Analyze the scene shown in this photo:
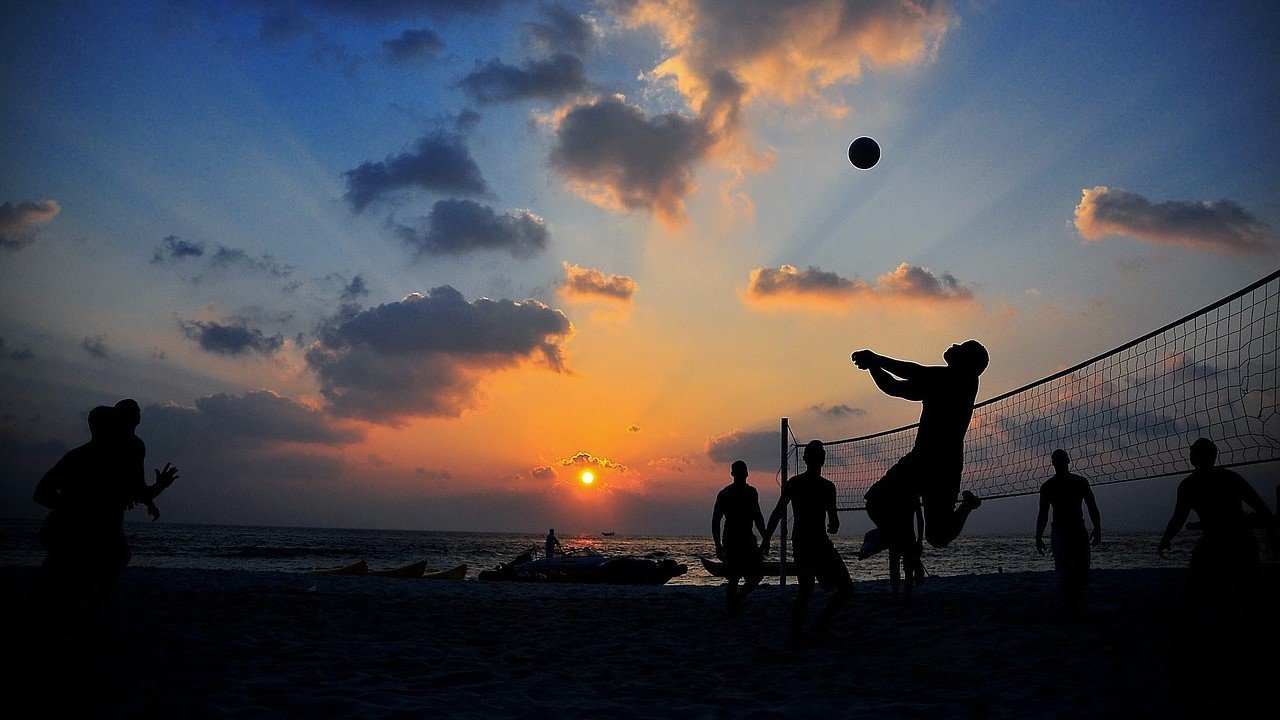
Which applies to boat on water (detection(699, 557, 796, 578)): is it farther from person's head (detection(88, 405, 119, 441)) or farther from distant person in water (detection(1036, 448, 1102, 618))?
person's head (detection(88, 405, 119, 441))

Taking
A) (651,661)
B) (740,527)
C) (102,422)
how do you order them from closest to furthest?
(102,422) → (651,661) → (740,527)

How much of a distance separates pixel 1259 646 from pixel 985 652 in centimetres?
159

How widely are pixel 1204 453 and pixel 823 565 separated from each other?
277 cm

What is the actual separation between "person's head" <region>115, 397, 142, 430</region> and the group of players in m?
4.33

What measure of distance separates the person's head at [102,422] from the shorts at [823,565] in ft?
15.6

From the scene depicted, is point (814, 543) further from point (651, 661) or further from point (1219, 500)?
point (1219, 500)

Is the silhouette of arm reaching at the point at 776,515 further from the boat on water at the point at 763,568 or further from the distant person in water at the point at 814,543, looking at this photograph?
the boat on water at the point at 763,568

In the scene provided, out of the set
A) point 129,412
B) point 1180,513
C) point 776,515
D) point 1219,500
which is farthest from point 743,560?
point 129,412

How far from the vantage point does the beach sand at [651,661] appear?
3.75 meters

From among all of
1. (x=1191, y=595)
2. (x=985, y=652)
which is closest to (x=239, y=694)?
(x=985, y=652)

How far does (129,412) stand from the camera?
4.41m

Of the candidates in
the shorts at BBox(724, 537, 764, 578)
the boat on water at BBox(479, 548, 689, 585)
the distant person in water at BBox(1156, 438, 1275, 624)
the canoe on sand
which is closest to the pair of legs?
the shorts at BBox(724, 537, 764, 578)

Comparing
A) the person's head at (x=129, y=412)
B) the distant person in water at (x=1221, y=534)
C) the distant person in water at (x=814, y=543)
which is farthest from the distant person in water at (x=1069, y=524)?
the person's head at (x=129, y=412)

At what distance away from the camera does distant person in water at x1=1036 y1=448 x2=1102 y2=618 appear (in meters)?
6.38
